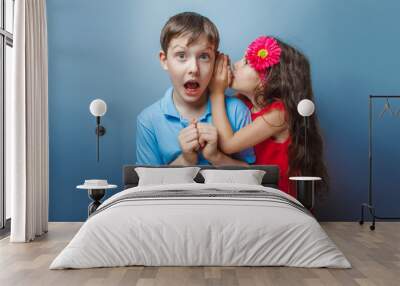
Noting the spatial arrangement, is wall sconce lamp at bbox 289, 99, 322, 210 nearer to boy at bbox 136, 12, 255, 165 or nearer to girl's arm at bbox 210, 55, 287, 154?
girl's arm at bbox 210, 55, 287, 154

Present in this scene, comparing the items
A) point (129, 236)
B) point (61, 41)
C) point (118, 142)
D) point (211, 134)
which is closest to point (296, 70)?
point (211, 134)

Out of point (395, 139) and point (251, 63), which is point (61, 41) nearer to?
point (251, 63)

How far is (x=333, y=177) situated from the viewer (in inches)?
279

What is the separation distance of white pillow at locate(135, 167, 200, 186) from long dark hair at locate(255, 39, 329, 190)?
50.0 inches

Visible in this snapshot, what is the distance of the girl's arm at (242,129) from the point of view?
6891 mm

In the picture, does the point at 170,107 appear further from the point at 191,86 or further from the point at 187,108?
the point at 191,86

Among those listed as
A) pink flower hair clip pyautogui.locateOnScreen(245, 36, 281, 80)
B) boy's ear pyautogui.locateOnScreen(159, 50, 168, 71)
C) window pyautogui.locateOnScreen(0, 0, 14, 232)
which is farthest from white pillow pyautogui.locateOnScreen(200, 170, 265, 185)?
window pyautogui.locateOnScreen(0, 0, 14, 232)

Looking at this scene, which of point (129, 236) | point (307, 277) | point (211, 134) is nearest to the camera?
point (307, 277)

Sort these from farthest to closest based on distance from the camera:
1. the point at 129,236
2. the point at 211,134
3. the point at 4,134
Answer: the point at 211,134 → the point at 4,134 → the point at 129,236

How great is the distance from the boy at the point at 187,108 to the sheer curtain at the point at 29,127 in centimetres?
130

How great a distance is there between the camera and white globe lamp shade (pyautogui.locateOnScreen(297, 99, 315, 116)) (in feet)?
21.8

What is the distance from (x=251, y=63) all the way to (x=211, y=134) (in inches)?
39.3

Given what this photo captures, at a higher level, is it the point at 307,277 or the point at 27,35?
the point at 27,35

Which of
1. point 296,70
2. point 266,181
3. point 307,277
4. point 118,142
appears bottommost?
point 307,277
